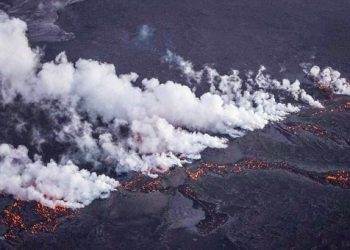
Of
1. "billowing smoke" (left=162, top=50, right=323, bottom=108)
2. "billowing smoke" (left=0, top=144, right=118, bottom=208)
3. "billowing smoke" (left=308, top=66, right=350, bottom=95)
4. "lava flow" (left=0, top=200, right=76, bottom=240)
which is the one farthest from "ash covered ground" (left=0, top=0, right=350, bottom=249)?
"billowing smoke" (left=0, top=144, right=118, bottom=208)

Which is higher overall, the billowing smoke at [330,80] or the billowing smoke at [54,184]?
the billowing smoke at [330,80]

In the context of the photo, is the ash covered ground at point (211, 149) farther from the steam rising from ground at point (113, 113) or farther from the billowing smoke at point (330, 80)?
the steam rising from ground at point (113, 113)

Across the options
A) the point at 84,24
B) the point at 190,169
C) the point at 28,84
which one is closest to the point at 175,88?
the point at 190,169

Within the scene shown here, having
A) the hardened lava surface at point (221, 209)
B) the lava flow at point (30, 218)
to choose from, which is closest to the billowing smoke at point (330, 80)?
the hardened lava surface at point (221, 209)

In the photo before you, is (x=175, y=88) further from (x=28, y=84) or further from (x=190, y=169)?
(x=28, y=84)

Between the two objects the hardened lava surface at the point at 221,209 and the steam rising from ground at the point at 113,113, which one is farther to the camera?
the steam rising from ground at the point at 113,113

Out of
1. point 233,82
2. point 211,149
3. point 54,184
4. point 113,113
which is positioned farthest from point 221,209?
point 233,82

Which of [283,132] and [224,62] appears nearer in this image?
[283,132]
